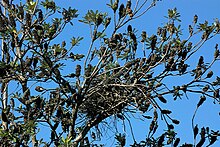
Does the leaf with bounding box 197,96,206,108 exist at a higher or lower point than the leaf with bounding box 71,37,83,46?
lower

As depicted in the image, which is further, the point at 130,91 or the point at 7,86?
the point at 7,86

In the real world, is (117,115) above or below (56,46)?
below

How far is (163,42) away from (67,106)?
47.6 inches

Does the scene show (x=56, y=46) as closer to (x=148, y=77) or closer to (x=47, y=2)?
(x=47, y=2)

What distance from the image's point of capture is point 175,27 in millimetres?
6402

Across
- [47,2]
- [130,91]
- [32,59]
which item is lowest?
[130,91]

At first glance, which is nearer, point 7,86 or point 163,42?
point 163,42

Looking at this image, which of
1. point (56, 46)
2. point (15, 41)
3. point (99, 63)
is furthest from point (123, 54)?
point (15, 41)

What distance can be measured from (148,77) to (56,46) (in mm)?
1059

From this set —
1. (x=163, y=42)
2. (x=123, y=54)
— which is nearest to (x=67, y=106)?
(x=123, y=54)

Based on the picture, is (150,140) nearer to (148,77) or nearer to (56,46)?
(148,77)

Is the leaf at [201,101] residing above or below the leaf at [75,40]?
below

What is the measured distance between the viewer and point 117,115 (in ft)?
20.5

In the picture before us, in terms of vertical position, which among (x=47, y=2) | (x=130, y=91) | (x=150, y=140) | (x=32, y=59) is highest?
(x=47, y=2)
